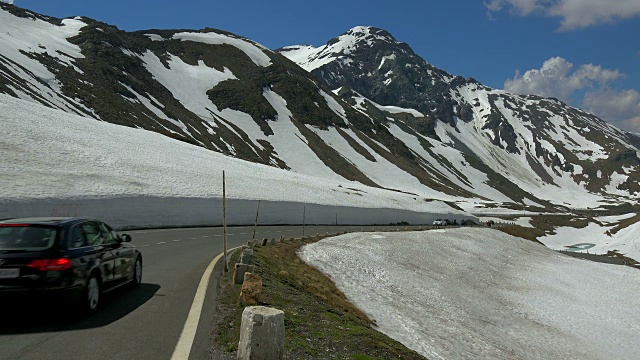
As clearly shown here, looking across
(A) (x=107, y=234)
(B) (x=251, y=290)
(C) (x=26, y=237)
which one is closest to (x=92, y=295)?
(C) (x=26, y=237)

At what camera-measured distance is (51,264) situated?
833cm

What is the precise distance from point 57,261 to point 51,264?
0.10 meters

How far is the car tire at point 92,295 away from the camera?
8.94 metres

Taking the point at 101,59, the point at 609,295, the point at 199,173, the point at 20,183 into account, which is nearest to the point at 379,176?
the point at 101,59

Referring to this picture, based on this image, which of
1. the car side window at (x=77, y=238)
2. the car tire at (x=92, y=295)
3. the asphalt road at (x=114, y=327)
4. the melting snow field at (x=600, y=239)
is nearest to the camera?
the asphalt road at (x=114, y=327)

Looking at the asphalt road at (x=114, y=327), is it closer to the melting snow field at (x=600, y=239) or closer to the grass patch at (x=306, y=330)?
the grass patch at (x=306, y=330)

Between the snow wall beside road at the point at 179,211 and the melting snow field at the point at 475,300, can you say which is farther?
the snow wall beside road at the point at 179,211

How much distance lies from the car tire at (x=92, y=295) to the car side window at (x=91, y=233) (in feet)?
2.40

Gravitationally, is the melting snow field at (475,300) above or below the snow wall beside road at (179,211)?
below

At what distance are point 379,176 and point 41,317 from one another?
137 m

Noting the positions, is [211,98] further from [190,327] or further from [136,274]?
[190,327]

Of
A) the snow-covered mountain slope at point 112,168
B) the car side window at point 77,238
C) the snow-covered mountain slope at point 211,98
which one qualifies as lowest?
the car side window at point 77,238

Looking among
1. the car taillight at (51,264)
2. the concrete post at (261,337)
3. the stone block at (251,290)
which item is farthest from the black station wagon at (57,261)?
the concrete post at (261,337)

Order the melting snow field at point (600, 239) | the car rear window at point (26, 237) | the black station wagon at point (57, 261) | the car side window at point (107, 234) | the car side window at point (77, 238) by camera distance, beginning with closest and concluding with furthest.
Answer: the black station wagon at point (57, 261) → the car rear window at point (26, 237) → the car side window at point (77, 238) → the car side window at point (107, 234) → the melting snow field at point (600, 239)
